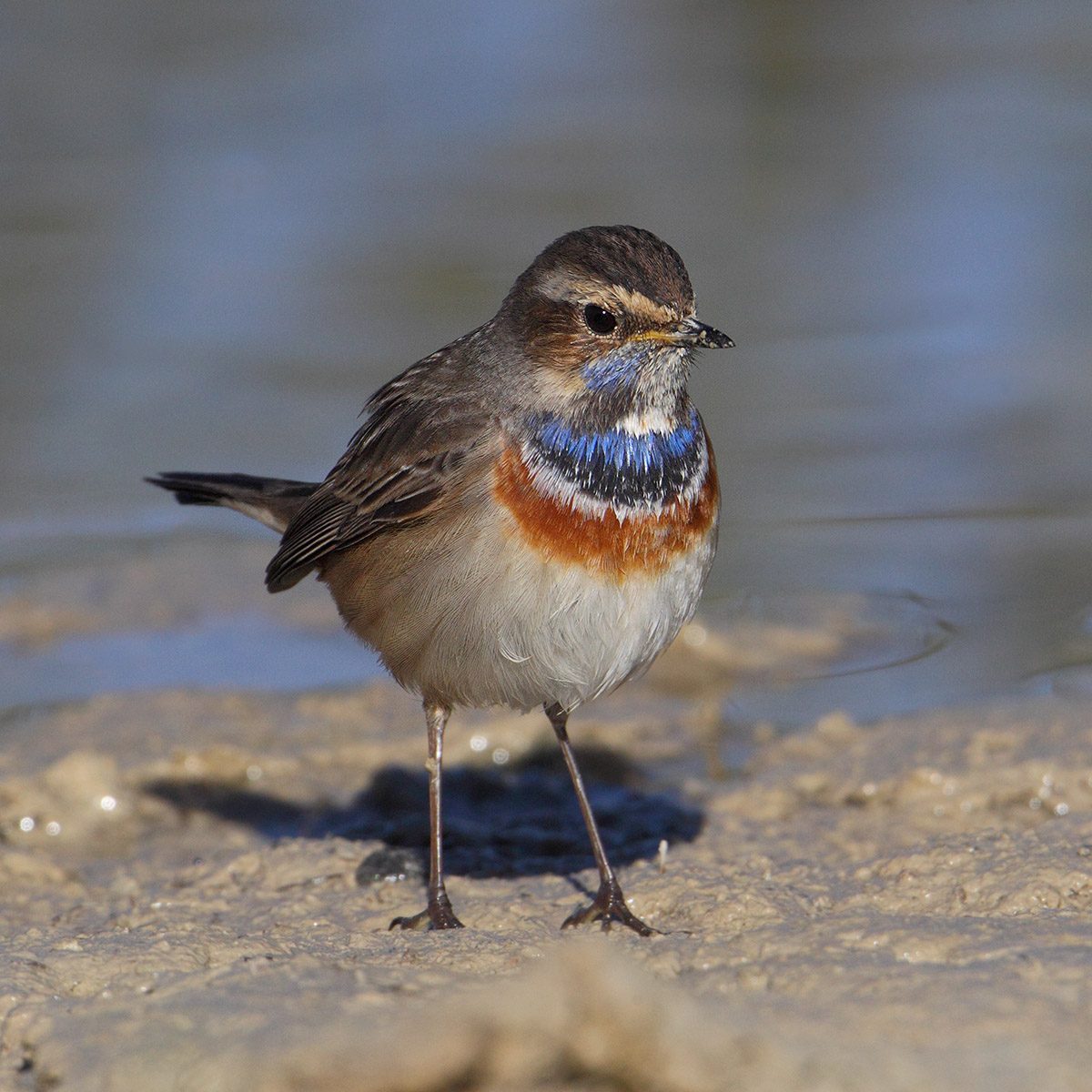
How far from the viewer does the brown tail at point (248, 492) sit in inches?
287

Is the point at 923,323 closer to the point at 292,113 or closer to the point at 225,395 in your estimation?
the point at 225,395

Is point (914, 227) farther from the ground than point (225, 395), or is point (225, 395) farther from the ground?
point (914, 227)

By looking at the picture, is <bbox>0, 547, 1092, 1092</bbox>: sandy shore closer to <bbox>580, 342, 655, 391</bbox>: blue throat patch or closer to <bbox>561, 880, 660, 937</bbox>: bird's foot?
<bbox>561, 880, 660, 937</bbox>: bird's foot

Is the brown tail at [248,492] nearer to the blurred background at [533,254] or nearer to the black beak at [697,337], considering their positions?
the blurred background at [533,254]

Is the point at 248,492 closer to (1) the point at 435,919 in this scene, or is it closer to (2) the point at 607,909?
(1) the point at 435,919

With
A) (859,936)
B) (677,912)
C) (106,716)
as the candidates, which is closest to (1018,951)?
(859,936)

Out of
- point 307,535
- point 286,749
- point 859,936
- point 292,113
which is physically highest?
point 292,113

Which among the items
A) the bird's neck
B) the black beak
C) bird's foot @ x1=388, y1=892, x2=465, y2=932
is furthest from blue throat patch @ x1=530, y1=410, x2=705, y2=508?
bird's foot @ x1=388, y1=892, x2=465, y2=932

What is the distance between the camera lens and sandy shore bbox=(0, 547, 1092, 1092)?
3408 millimetres

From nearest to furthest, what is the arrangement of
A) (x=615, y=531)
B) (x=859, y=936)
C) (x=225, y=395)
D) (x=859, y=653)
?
1. (x=859, y=936)
2. (x=615, y=531)
3. (x=859, y=653)
4. (x=225, y=395)

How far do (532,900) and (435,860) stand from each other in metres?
0.44

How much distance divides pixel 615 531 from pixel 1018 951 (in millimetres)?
1967

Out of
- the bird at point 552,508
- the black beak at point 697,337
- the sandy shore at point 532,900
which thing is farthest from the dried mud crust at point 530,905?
the black beak at point 697,337

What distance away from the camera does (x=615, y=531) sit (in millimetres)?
5539
